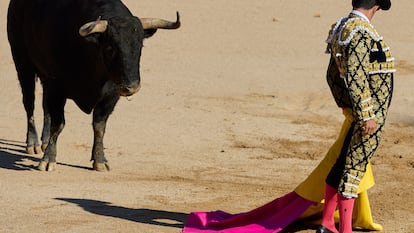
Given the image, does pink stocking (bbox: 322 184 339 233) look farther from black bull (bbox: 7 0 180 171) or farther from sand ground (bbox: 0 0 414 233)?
black bull (bbox: 7 0 180 171)

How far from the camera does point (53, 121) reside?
34.9 feet

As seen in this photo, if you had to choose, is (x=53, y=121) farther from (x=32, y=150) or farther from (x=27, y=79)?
(x=27, y=79)

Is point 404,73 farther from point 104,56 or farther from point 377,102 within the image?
point 377,102

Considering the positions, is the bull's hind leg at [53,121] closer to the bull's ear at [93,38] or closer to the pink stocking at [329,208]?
the bull's ear at [93,38]

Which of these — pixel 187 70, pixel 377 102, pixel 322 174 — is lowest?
pixel 187 70

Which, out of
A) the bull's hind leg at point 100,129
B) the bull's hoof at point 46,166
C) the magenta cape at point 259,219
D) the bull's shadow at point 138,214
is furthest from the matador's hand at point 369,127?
the bull's hoof at point 46,166

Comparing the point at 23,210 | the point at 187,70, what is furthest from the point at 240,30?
the point at 23,210

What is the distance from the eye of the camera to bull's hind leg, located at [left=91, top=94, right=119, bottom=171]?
10344 millimetres

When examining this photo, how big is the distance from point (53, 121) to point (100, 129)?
54cm

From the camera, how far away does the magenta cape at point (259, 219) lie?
24.8 feet

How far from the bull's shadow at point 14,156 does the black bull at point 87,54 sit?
0.31m

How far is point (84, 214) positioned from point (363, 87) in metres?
2.65

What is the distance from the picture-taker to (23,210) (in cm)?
848

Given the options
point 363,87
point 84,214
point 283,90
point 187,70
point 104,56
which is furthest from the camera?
point 187,70
